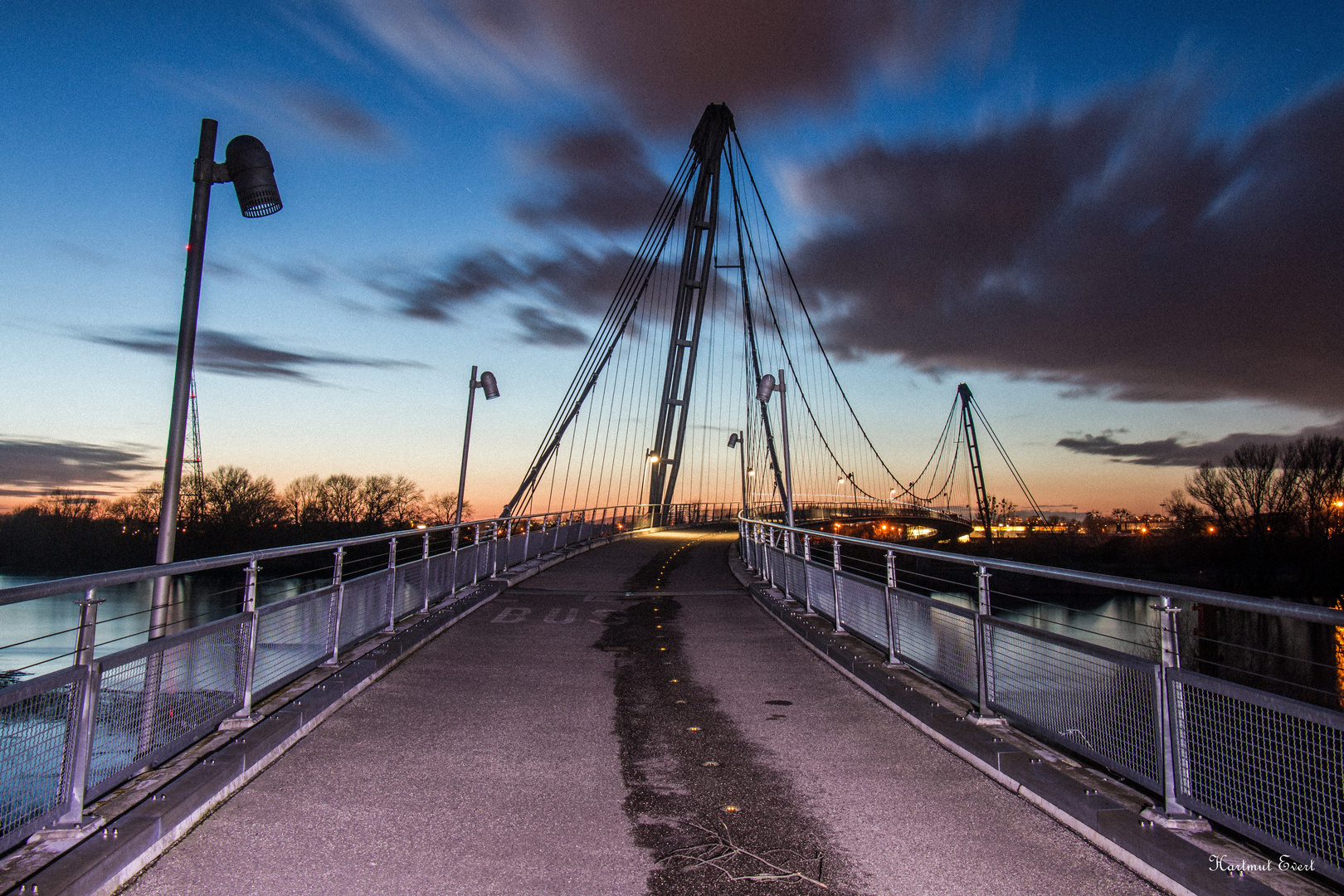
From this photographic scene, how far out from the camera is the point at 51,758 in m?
3.53

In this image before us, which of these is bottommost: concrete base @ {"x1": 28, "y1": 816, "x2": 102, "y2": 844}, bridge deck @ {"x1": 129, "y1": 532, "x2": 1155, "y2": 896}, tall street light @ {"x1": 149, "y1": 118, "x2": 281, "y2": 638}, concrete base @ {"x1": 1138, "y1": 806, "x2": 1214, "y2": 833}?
bridge deck @ {"x1": 129, "y1": 532, "x2": 1155, "y2": 896}

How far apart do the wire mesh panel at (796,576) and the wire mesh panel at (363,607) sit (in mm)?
5698

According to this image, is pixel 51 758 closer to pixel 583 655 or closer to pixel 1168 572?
pixel 583 655

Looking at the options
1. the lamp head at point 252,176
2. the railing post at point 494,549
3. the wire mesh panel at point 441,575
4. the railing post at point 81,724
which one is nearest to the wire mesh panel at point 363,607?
the wire mesh panel at point 441,575

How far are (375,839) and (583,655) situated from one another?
16.3 ft

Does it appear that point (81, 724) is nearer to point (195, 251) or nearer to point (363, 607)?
point (195, 251)

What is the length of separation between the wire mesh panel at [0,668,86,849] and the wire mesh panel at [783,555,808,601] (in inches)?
371

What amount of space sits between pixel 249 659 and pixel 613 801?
263 cm

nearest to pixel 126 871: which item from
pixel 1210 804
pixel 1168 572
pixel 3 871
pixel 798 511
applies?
pixel 3 871

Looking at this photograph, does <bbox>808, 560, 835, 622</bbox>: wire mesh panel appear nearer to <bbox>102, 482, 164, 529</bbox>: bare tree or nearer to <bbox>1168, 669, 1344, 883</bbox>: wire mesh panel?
<bbox>1168, 669, 1344, 883</bbox>: wire mesh panel

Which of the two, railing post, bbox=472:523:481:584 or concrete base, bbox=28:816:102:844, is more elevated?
railing post, bbox=472:523:481:584

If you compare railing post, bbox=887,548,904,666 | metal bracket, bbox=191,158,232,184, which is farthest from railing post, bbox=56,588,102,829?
Result: railing post, bbox=887,548,904,666

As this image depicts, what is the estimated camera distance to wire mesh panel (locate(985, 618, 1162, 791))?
4.08m

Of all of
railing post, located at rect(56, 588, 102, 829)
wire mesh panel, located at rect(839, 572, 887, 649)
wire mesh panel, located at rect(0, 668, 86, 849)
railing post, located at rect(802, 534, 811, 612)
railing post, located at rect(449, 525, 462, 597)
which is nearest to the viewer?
wire mesh panel, located at rect(0, 668, 86, 849)
